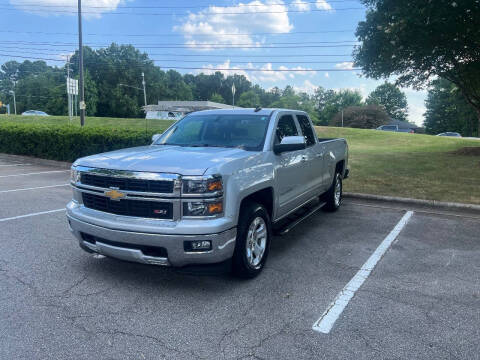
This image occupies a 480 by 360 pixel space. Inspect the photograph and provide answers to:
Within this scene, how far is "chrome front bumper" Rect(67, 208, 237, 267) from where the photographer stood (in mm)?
3455

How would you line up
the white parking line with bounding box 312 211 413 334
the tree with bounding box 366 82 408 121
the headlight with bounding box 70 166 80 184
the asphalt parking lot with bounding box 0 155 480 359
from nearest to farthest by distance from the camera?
1. the asphalt parking lot with bounding box 0 155 480 359
2. the white parking line with bounding box 312 211 413 334
3. the headlight with bounding box 70 166 80 184
4. the tree with bounding box 366 82 408 121

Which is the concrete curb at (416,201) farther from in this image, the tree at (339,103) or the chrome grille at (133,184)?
the tree at (339,103)

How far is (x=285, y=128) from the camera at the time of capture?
5.29 m

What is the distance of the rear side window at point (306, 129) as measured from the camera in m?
6.00

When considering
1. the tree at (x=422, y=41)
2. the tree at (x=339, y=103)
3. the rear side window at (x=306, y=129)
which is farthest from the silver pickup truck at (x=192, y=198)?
the tree at (x=339, y=103)

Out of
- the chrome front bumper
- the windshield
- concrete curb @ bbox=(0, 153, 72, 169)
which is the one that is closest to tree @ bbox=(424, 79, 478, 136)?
concrete curb @ bbox=(0, 153, 72, 169)

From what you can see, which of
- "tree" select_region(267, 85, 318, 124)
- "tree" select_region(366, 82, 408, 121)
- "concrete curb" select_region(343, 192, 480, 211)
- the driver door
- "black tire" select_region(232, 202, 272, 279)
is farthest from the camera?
"tree" select_region(267, 85, 318, 124)

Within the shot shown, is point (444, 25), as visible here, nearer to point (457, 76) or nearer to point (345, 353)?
point (457, 76)

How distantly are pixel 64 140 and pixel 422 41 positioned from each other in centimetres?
1411

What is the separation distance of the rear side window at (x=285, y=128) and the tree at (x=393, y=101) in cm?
10557

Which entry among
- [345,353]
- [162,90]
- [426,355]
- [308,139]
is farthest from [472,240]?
[162,90]

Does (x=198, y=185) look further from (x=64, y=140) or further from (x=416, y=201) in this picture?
(x=64, y=140)

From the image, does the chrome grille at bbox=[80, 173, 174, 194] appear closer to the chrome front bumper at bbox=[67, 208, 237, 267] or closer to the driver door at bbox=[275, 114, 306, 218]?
the chrome front bumper at bbox=[67, 208, 237, 267]

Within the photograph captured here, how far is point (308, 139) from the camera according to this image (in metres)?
6.04
